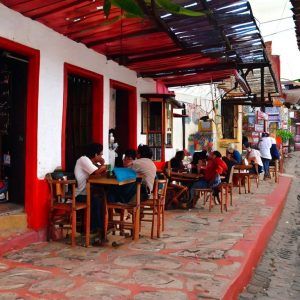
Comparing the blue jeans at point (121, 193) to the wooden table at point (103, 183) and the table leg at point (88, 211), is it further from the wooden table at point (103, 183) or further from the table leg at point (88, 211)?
the table leg at point (88, 211)

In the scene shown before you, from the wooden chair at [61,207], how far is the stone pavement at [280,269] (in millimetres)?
2409

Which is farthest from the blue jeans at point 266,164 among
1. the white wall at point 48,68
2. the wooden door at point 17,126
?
the wooden door at point 17,126

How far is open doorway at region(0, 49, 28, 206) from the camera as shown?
18.8 ft

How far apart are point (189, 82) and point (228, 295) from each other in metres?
7.93

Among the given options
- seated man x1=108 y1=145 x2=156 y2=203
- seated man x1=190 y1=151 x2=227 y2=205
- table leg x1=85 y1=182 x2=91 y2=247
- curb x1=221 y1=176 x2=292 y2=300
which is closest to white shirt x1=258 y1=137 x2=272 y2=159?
curb x1=221 y1=176 x2=292 y2=300

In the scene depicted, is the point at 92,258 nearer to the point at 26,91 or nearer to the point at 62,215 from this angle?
the point at 62,215

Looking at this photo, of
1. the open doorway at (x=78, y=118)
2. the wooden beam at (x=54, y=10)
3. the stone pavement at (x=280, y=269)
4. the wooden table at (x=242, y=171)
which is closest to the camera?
the stone pavement at (x=280, y=269)

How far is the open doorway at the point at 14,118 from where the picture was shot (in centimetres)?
574

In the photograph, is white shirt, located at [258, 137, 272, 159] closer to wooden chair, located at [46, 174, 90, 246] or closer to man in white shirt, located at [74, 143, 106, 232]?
man in white shirt, located at [74, 143, 106, 232]

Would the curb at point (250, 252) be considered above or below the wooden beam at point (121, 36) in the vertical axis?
below

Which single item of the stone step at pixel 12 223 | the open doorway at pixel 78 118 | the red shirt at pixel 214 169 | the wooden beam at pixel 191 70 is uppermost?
the wooden beam at pixel 191 70

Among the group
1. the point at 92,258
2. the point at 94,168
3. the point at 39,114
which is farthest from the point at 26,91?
the point at 92,258

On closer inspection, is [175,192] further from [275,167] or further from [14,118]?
[275,167]

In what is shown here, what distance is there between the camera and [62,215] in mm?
5816
